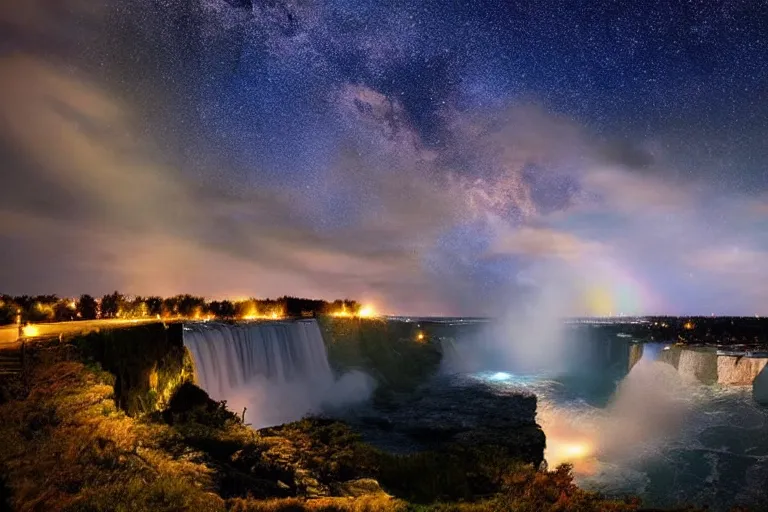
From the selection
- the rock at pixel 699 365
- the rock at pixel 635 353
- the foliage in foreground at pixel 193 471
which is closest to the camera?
the foliage in foreground at pixel 193 471

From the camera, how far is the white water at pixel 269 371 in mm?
27484

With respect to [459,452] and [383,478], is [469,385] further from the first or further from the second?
[383,478]

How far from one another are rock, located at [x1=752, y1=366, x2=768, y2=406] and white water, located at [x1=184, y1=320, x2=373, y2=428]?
30.5 metres

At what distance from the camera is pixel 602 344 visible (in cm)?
6869

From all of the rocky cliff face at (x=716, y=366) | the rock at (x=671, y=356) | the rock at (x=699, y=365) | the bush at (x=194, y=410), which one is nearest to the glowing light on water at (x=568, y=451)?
the bush at (x=194, y=410)

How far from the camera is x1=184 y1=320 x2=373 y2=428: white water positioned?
27.5 metres

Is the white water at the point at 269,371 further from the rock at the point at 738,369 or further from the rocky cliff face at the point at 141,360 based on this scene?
the rock at the point at 738,369

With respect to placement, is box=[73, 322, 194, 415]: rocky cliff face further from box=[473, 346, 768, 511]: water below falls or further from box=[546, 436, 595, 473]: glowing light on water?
box=[546, 436, 595, 473]: glowing light on water

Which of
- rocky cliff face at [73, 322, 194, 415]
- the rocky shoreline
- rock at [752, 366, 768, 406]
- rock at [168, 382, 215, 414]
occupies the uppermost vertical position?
rocky cliff face at [73, 322, 194, 415]

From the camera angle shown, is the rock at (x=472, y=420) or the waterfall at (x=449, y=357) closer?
the rock at (x=472, y=420)

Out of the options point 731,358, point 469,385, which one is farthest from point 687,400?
point 469,385

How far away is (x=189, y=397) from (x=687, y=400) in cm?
3819

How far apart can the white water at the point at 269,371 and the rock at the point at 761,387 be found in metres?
30.5

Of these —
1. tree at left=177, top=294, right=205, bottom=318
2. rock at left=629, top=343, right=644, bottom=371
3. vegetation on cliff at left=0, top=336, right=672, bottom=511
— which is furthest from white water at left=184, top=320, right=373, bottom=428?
rock at left=629, top=343, right=644, bottom=371
